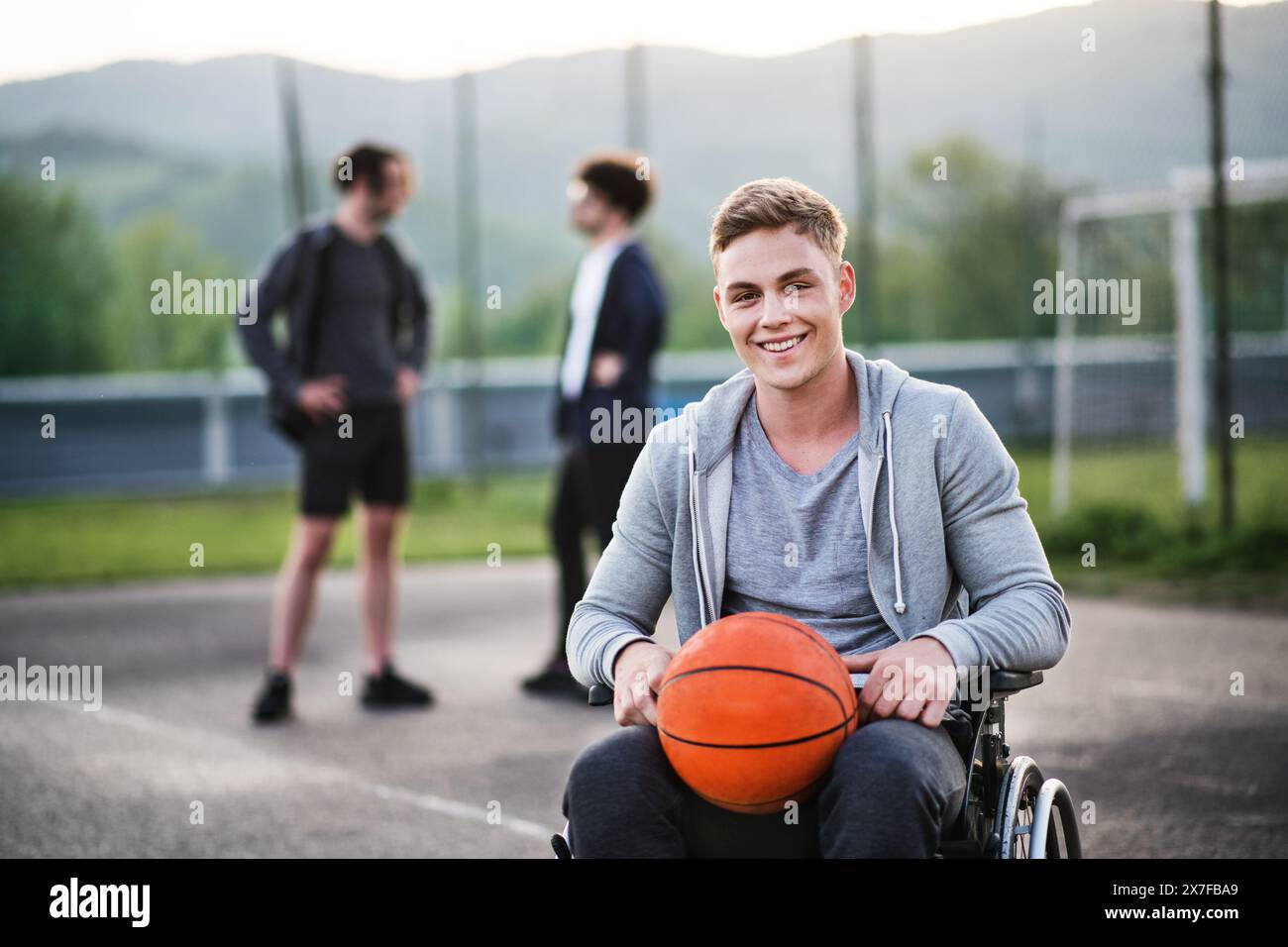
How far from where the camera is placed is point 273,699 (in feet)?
23.8

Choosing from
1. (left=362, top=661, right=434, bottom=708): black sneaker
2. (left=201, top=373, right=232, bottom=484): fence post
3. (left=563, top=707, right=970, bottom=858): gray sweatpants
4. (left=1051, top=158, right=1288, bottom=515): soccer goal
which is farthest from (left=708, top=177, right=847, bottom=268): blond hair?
(left=201, top=373, right=232, bottom=484): fence post

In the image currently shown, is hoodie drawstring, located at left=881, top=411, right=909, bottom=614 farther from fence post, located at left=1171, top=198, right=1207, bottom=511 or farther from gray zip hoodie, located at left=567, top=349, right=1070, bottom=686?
fence post, located at left=1171, top=198, right=1207, bottom=511

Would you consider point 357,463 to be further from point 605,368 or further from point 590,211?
point 590,211

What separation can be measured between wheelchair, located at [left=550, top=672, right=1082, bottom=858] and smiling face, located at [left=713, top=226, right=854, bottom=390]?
25.9 inches

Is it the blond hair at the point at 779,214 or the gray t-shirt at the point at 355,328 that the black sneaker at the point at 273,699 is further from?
the blond hair at the point at 779,214

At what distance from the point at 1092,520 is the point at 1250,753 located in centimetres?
659

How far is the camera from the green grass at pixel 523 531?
447 inches

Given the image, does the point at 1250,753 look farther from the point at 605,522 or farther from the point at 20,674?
the point at 20,674

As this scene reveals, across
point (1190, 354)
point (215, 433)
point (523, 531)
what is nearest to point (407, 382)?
point (1190, 354)

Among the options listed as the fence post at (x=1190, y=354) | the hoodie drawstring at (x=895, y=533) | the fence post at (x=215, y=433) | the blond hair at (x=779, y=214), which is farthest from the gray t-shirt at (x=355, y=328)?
the fence post at (x=215, y=433)

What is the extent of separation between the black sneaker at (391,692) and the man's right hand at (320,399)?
1307 mm

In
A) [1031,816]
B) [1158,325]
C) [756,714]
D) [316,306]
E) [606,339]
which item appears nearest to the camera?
[756,714]

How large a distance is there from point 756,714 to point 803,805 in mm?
232

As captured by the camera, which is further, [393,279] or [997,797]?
[393,279]
